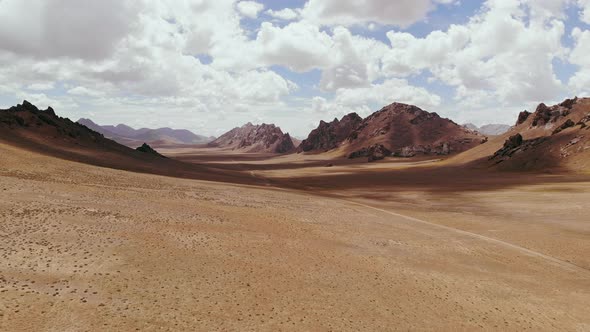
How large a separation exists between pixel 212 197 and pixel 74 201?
488 inches

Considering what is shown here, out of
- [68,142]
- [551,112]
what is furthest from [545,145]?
[68,142]

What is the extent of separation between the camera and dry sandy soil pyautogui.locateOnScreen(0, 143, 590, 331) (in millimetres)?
14016

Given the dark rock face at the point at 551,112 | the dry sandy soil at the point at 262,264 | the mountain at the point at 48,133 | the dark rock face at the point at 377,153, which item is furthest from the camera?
the dark rock face at the point at 377,153

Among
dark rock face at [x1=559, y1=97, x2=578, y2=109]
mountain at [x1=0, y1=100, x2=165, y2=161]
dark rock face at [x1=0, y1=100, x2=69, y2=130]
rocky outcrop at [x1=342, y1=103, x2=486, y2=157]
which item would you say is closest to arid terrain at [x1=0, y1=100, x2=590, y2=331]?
mountain at [x1=0, y1=100, x2=165, y2=161]

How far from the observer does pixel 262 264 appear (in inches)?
779

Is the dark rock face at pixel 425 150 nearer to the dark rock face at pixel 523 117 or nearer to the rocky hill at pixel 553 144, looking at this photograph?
the dark rock face at pixel 523 117

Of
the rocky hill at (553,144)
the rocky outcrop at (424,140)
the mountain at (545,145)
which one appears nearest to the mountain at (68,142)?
the mountain at (545,145)

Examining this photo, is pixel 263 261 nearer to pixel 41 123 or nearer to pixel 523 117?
pixel 41 123

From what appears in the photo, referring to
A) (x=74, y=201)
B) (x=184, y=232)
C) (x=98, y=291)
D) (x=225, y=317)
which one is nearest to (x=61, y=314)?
(x=98, y=291)

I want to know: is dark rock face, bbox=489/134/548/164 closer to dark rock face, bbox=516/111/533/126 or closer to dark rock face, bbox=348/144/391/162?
dark rock face, bbox=516/111/533/126

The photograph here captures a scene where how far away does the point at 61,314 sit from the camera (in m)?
12.6

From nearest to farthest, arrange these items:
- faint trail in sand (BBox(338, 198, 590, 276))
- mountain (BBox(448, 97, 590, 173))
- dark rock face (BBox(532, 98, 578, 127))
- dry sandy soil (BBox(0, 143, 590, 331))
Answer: dry sandy soil (BBox(0, 143, 590, 331)) → faint trail in sand (BBox(338, 198, 590, 276)) → mountain (BBox(448, 97, 590, 173)) → dark rock face (BBox(532, 98, 578, 127))

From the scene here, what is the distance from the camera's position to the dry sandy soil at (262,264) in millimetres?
14016

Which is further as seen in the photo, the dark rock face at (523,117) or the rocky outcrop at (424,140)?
the rocky outcrop at (424,140)
